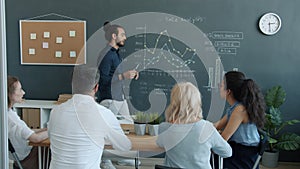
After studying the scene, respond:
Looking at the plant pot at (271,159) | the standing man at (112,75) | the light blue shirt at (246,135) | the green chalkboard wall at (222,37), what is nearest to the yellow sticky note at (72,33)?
the green chalkboard wall at (222,37)

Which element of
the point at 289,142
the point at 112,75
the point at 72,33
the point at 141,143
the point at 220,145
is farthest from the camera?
the point at 72,33

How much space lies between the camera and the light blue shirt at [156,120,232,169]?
177cm

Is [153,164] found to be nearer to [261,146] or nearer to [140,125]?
[140,125]

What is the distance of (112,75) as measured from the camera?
3.27m

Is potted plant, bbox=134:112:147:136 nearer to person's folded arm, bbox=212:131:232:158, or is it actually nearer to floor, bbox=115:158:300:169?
person's folded arm, bbox=212:131:232:158

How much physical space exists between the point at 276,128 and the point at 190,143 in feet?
7.38

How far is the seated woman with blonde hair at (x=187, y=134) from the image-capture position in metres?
1.77

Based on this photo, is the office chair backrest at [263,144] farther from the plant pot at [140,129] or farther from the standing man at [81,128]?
the standing man at [81,128]

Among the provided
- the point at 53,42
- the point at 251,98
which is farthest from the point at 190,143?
the point at 53,42

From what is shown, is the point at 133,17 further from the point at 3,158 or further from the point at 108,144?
the point at 3,158

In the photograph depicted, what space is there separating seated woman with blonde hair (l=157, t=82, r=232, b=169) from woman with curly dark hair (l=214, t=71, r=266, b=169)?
313mm

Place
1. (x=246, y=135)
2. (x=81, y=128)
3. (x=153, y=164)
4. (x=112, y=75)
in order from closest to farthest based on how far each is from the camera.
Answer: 1. (x=81, y=128)
2. (x=246, y=135)
3. (x=112, y=75)
4. (x=153, y=164)

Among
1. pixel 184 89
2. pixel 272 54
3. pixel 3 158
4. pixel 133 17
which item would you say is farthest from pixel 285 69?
pixel 3 158

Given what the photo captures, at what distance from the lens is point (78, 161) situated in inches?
69.3
